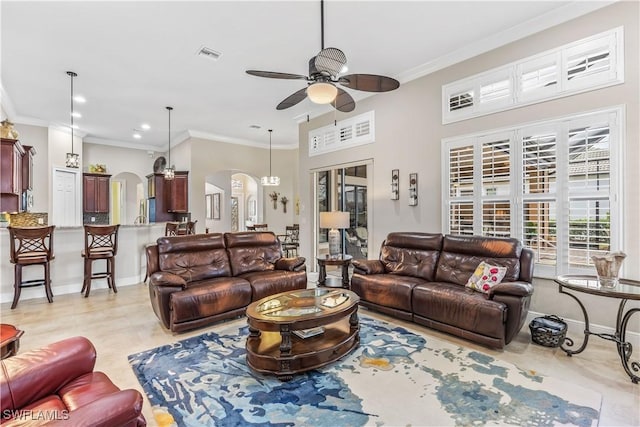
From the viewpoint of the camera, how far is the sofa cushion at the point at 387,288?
3.63 m

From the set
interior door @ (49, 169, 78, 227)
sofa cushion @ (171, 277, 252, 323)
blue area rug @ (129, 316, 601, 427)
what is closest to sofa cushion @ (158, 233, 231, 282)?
sofa cushion @ (171, 277, 252, 323)

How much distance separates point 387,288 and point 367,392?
1.63 meters

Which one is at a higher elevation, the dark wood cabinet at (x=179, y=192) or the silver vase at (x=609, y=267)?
the dark wood cabinet at (x=179, y=192)

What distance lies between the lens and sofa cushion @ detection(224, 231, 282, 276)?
4.45 metres

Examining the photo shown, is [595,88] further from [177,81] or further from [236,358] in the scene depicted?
[177,81]

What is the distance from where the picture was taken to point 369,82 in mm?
3053

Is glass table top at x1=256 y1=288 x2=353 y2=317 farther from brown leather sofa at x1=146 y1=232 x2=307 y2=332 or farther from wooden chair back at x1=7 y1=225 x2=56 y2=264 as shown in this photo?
wooden chair back at x1=7 y1=225 x2=56 y2=264

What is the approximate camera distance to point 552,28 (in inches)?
137

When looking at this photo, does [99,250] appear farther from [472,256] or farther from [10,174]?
[472,256]

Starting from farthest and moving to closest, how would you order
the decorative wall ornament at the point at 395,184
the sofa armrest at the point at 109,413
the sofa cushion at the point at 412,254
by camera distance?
the decorative wall ornament at the point at 395,184
the sofa cushion at the point at 412,254
the sofa armrest at the point at 109,413

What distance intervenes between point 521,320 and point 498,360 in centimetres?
47

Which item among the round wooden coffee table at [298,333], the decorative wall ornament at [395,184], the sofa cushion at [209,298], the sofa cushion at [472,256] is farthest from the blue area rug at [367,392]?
the decorative wall ornament at [395,184]

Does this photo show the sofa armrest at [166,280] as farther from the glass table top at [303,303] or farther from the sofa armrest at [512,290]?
the sofa armrest at [512,290]

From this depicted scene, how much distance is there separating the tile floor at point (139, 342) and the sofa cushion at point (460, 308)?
0.20 m
